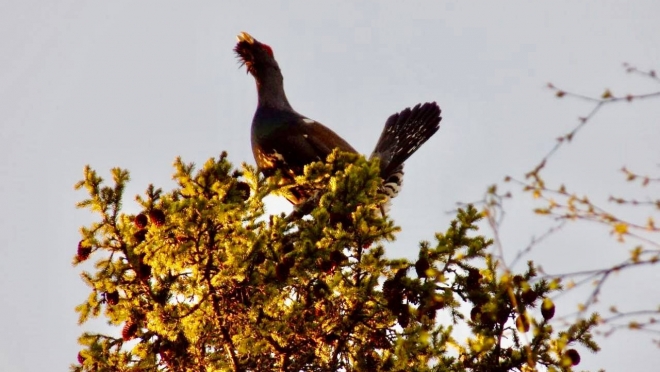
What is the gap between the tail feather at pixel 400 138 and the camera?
29.1ft

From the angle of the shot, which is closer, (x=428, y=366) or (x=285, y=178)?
(x=428, y=366)

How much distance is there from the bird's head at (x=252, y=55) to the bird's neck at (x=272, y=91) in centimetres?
8

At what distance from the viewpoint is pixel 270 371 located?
5613 mm

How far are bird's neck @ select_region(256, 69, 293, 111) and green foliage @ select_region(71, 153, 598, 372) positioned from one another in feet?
10.6

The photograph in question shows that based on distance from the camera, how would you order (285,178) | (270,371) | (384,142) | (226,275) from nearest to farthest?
(226,275), (270,371), (285,178), (384,142)

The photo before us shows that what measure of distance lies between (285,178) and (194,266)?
2.92 meters

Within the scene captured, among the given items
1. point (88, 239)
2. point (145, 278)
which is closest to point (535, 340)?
point (145, 278)

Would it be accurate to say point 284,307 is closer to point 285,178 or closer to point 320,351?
point 320,351

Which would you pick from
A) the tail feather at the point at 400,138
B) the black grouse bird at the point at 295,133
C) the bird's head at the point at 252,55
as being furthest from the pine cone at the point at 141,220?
the bird's head at the point at 252,55

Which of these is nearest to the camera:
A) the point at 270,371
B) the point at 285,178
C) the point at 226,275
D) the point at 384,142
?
the point at 226,275

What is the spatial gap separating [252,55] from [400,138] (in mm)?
2086

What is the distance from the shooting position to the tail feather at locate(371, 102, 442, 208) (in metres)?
8.86

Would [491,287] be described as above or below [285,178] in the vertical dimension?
below

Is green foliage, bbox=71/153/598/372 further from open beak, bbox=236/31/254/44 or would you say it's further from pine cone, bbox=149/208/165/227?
open beak, bbox=236/31/254/44
